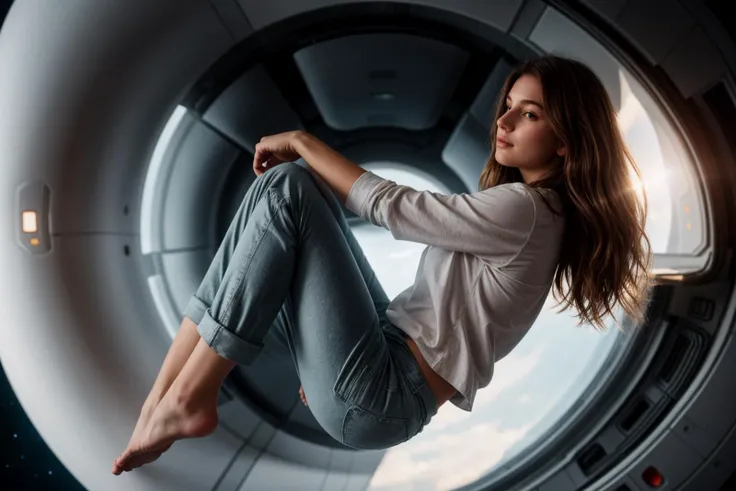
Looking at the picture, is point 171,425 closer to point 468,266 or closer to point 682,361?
point 468,266

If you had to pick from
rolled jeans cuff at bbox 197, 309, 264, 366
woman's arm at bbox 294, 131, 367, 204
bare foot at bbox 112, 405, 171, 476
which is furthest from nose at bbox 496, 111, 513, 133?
bare foot at bbox 112, 405, 171, 476

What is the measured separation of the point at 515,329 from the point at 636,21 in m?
0.36

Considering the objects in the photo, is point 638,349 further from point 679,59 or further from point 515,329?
point 679,59

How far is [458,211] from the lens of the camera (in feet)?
2.00

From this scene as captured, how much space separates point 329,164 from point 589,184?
0.27 m

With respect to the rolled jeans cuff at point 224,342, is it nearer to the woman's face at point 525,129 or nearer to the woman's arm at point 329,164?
the woman's arm at point 329,164

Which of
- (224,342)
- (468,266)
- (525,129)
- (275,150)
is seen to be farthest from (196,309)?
(525,129)

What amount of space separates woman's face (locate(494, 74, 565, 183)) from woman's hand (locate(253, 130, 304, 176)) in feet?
0.71

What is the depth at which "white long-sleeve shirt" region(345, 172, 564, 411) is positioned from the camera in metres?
0.61

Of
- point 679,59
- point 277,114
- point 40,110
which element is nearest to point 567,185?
point 679,59

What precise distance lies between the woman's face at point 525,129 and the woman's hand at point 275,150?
216 mm

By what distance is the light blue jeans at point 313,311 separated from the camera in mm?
632

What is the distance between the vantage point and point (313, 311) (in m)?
0.65

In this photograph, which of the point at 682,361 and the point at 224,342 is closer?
the point at 224,342
